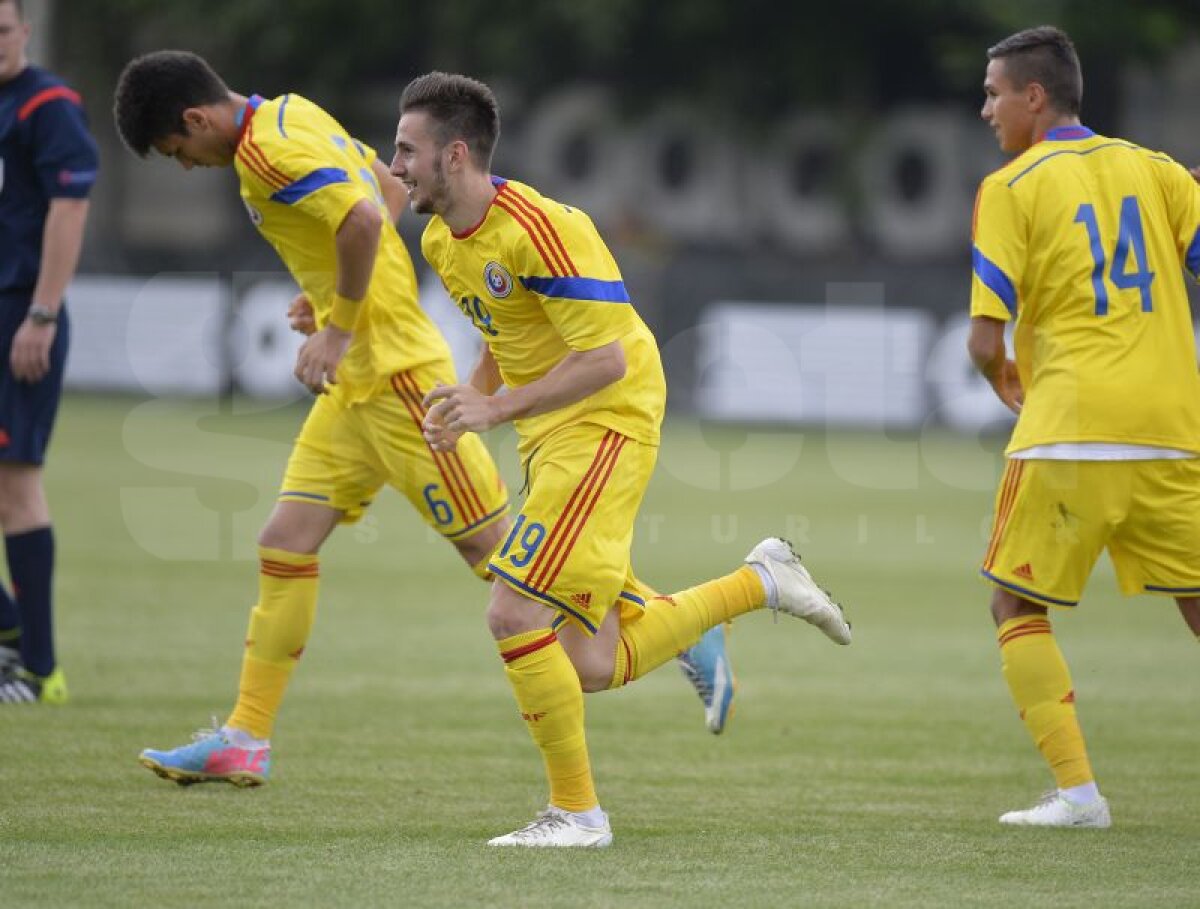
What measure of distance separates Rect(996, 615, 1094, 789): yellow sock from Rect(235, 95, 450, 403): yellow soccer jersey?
7.25ft

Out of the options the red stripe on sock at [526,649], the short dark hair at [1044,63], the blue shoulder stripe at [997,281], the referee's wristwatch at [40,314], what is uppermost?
the short dark hair at [1044,63]

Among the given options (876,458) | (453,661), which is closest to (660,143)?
(876,458)

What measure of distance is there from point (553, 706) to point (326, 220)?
191 cm

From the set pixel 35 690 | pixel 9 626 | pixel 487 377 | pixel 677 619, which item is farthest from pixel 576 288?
pixel 9 626

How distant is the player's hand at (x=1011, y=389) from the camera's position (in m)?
5.86

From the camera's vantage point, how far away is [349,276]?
6.13 meters

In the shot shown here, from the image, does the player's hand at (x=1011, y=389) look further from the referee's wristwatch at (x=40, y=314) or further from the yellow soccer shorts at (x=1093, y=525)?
the referee's wristwatch at (x=40, y=314)

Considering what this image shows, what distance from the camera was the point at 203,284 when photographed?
22875mm

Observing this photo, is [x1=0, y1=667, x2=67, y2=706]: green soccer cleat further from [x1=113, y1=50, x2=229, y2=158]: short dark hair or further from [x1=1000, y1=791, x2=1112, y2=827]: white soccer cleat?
[x1=1000, y1=791, x2=1112, y2=827]: white soccer cleat

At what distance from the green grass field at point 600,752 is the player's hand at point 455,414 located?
113cm

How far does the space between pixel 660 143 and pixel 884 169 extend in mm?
3898

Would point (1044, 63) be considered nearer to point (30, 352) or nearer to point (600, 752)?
point (600, 752)

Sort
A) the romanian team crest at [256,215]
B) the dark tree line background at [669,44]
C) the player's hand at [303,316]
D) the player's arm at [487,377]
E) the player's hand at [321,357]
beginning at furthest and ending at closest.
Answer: the dark tree line background at [669,44]
the player's hand at [303,316]
the romanian team crest at [256,215]
the player's hand at [321,357]
the player's arm at [487,377]

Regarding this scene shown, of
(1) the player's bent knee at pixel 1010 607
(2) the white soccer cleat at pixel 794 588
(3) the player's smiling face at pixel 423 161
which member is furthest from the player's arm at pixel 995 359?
(3) the player's smiling face at pixel 423 161
